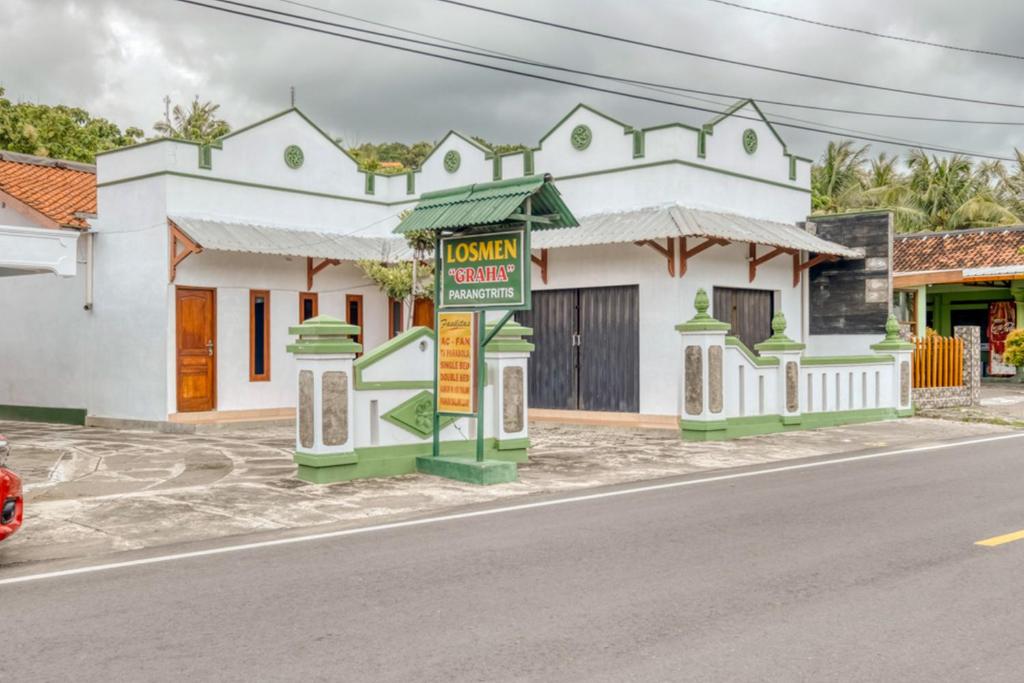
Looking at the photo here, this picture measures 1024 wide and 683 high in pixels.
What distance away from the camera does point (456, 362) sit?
11.2 m

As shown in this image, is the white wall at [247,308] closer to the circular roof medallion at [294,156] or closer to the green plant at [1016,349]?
the circular roof medallion at [294,156]

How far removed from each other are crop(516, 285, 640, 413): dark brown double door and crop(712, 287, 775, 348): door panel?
183 centimetres

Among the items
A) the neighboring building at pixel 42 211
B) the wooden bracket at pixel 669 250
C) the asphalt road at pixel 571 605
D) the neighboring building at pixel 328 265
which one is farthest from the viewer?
the neighboring building at pixel 328 265

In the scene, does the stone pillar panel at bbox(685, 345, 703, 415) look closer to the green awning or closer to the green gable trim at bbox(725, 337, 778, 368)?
the green gable trim at bbox(725, 337, 778, 368)

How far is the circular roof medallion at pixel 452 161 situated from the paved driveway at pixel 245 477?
20.7 ft

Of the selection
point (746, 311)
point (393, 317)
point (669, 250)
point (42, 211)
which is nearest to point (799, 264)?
point (746, 311)

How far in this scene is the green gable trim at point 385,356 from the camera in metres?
11.1

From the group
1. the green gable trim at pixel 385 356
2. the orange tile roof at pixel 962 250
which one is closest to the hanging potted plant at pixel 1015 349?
the orange tile roof at pixel 962 250

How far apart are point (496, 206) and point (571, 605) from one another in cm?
563

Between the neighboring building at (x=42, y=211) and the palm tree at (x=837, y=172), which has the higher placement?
the palm tree at (x=837, y=172)

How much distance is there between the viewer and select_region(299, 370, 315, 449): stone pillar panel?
10.8 meters

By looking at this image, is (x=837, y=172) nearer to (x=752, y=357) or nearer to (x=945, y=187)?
(x=945, y=187)

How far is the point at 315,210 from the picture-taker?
20000mm

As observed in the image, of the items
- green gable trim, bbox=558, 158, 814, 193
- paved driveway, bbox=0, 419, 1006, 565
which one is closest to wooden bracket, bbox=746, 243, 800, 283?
green gable trim, bbox=558, 158, 814, 193
